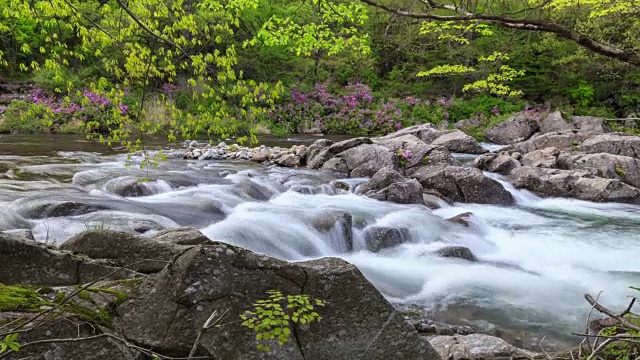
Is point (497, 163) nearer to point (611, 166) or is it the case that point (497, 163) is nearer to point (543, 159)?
point (543, 159)

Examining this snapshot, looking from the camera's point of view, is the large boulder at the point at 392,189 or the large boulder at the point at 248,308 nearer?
the large boulder at the point at 248,308

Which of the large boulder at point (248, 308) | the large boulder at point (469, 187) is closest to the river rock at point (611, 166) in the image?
the large boulder at point (469, 187)

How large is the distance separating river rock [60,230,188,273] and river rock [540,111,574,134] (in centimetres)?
A: 2037

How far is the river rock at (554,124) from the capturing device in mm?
20016

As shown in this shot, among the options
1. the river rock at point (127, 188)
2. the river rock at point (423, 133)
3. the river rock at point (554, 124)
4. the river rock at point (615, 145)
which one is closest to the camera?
the river rock at point (127, 188)

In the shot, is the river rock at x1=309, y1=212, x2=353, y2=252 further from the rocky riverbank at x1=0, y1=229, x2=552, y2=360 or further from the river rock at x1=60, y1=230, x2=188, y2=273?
the rocky riverbank at x1=0, y1=229, x2=552, y2=360

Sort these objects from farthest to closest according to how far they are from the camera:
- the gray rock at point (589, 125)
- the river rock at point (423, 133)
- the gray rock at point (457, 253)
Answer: the gray rock at point (589, 125)
the river rock at point (423, 133)
the gray rock at point (457, 253)

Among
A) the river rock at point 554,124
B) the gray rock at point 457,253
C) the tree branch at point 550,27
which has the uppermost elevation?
the tree branch at point 550,27

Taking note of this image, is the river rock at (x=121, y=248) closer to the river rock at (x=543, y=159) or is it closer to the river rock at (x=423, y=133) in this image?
the river rock at (x=543, y=159)

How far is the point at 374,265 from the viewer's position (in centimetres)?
707

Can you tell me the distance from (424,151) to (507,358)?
1014 centimetres

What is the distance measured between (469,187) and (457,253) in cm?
395

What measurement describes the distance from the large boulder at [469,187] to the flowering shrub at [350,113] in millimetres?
12456

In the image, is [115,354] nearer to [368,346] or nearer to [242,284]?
[242,284]
